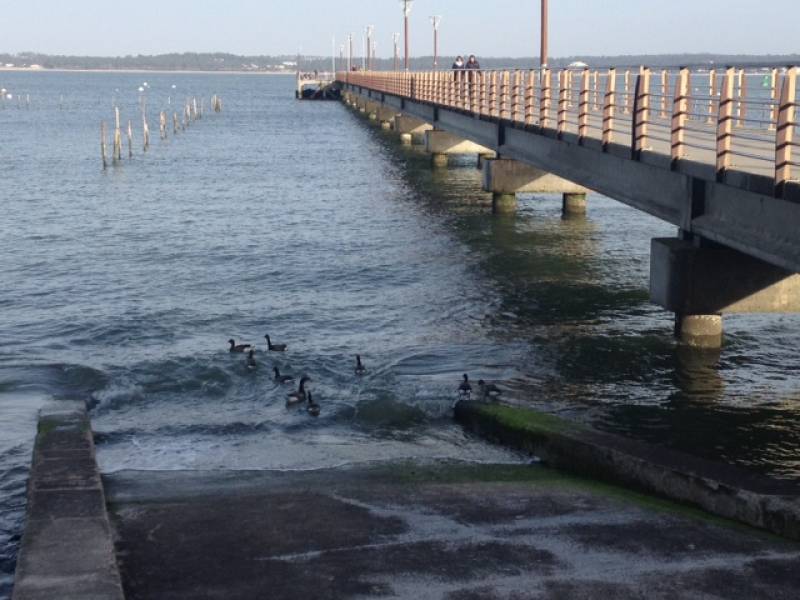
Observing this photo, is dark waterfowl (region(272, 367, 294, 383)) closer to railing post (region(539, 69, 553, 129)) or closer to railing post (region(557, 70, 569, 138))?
railing post (region(557, 70, 569, 138))

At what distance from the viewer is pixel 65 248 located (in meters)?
35.7

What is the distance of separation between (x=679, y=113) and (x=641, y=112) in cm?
208

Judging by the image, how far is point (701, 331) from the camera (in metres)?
20.3

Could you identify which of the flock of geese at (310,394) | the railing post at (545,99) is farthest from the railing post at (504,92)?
the flock of geese at (310,394)

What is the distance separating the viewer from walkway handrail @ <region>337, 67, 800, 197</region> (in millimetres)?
A: 16375

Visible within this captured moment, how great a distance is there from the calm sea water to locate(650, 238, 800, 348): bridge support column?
1058 millimetres

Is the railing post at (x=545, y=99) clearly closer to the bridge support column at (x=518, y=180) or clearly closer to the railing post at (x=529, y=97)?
the railing post at (x=529, y=97)

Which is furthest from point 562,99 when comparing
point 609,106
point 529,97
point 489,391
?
point 489,391

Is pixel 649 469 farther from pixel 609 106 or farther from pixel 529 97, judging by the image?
pixel 529 97

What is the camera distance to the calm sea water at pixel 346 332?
16547 mm

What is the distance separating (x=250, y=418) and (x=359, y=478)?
14.2 feet

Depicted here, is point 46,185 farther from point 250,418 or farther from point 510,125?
point 250,418

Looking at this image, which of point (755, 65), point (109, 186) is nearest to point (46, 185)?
point (109, 186)

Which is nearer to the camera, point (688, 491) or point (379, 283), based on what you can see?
point (688, 491)
